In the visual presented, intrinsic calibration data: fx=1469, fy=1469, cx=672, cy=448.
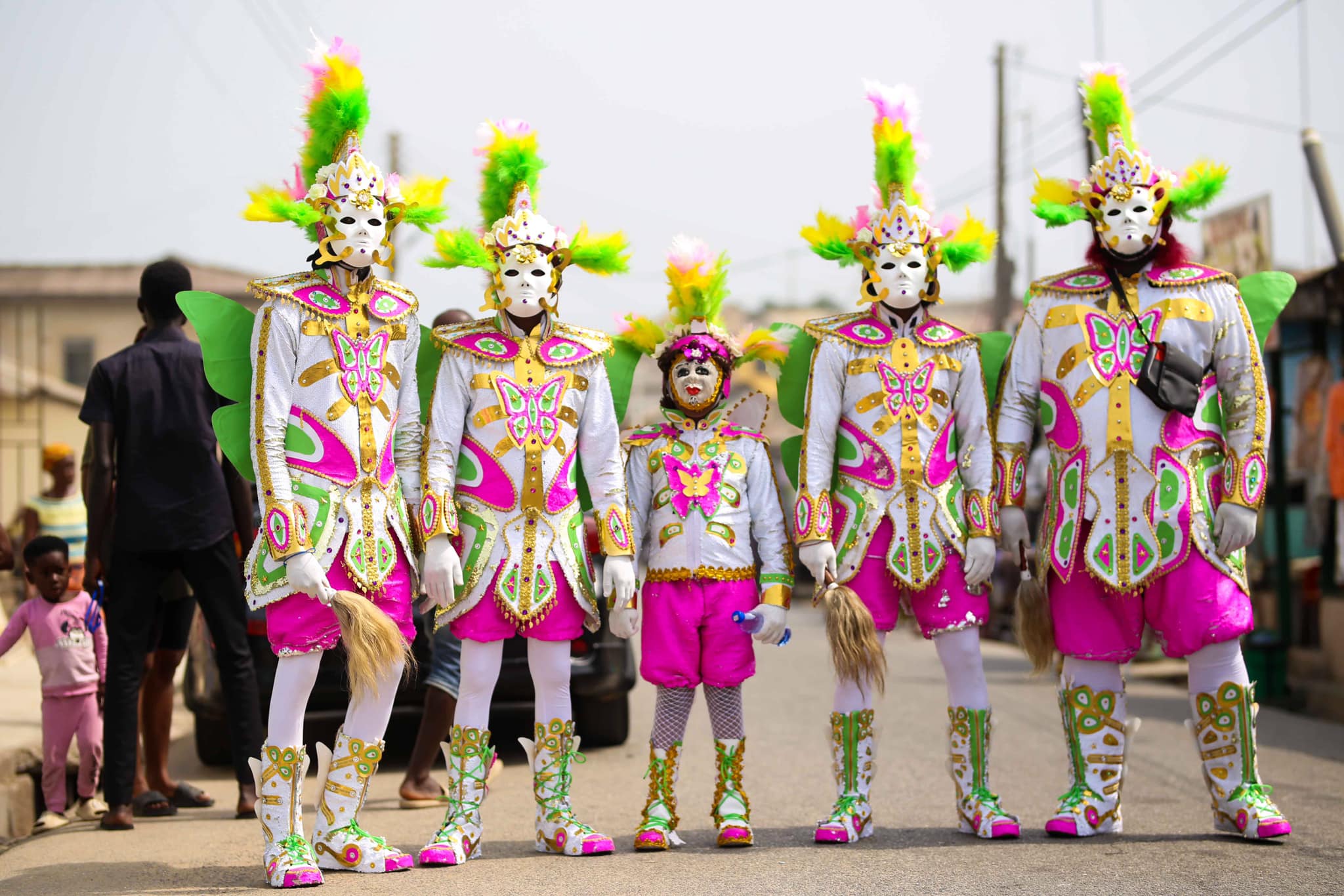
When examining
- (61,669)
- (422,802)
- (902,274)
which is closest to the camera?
(902,274)

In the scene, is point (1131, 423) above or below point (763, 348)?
below

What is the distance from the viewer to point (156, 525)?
19.7 ft

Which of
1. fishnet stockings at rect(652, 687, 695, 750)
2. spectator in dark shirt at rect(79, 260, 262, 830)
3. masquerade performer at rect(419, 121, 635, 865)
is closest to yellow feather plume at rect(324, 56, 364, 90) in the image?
masquerade performer at rect(419, 121, 635, 865)

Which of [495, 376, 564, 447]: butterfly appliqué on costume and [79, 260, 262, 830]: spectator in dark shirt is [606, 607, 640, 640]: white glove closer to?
[495, 376, 564, 447]: butterfly appliqué on costume

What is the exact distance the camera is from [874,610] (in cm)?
577

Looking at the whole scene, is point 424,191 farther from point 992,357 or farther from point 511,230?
point 992,357

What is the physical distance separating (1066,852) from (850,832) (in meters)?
0.80

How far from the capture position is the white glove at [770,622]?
Answer: 5629 millimetres

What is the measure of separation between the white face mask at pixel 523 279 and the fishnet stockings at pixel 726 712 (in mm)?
1640

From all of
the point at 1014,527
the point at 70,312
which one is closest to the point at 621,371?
the point at 1014,527

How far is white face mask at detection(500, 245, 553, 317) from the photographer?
5566mm

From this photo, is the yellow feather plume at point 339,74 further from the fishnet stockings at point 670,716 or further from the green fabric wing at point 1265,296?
the green fabric wing at point 1265,296

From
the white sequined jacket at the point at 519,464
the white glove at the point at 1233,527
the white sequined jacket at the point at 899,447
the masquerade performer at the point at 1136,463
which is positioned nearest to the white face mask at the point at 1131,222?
the masquerade performer at the point at 1136,463

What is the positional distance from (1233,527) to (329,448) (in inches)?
133
